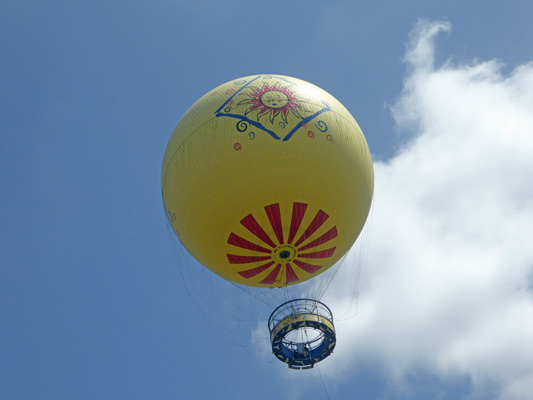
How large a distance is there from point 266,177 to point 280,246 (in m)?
2.88

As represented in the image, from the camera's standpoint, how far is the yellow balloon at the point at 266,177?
1894 centimetres

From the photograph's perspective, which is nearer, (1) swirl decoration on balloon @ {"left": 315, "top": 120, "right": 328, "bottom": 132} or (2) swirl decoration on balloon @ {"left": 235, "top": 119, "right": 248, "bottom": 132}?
(2) swirl decoration on balloon @ {"left": 235, "top": 119, "right": 248, "bottom": 132}

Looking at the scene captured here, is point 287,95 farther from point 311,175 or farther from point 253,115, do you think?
point 311,175

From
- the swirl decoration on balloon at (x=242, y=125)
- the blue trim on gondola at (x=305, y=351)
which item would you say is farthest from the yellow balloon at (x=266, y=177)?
the blue trim on gondola at (x=305, y=351)

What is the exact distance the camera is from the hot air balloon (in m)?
19.0

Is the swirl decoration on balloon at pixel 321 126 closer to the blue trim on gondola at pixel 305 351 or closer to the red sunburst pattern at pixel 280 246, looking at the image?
the red sunburst pattern at pixel 280 246

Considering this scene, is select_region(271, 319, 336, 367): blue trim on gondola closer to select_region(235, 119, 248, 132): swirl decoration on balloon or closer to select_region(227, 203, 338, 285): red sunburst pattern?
select_region(227, 203, 338, 285): red sunburst pattern

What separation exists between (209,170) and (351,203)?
550cm

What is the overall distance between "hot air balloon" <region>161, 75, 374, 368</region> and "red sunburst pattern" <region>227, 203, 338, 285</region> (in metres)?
0.04

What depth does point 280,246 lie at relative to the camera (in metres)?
20.3

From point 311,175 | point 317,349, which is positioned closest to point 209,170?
point 311,175

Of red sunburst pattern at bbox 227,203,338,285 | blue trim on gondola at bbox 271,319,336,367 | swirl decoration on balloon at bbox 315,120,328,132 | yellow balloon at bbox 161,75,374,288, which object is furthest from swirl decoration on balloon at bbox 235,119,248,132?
blue trim on gondola at bbox 271,319,336,367

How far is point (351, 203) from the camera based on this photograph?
67.9ft

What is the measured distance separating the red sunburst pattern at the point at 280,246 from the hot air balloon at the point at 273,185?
39 mm
